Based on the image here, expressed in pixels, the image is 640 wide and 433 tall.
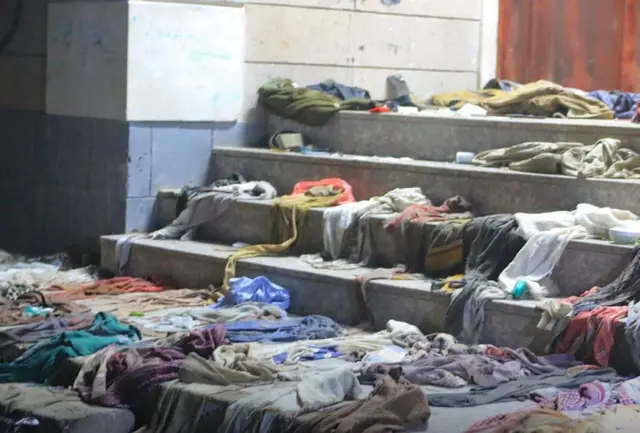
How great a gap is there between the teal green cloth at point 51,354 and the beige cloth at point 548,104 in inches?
123

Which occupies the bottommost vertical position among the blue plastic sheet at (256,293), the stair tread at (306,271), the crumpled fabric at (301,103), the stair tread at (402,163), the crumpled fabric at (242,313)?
the crumpled fabric at (242,313)

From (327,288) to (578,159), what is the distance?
1.58 m

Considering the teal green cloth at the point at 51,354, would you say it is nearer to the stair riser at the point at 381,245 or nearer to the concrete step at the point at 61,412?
the concrete step at the point at 61,412

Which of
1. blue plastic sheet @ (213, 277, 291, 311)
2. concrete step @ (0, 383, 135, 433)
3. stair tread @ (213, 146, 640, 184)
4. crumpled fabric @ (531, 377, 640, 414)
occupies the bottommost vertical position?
concrete step @ (0, 383, 135, 433)

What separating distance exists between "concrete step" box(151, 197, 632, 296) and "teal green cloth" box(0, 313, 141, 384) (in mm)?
1612

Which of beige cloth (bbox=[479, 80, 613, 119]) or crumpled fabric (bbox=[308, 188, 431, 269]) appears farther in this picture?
beige cloth (bbox=[479, 80, 613, 119])

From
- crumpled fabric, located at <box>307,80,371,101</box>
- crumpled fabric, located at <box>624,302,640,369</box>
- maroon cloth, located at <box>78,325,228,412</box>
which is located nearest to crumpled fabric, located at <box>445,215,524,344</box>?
crumpled fabric, located at <box>624,302,640,369</box>

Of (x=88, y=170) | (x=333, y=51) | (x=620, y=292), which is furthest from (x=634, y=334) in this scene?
(x=88, y=170)

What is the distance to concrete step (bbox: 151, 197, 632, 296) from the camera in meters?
6.64

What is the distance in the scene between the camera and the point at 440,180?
798 cm

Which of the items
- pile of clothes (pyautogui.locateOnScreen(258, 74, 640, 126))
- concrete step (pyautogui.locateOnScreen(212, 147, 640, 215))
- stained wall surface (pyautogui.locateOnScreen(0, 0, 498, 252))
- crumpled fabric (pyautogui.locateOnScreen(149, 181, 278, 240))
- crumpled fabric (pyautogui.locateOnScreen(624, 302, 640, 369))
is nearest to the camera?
crumpled fabric (pyautogui.locateOnScreen(624, 302, 640, 369))

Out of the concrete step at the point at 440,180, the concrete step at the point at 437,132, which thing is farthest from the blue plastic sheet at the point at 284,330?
the concrete step at the point at 437,132

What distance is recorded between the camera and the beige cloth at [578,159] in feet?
23.9

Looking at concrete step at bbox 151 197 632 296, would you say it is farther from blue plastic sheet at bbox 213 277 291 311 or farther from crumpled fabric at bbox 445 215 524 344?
blue plastic sheet at bbox 213 277 291 311
